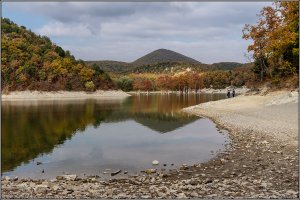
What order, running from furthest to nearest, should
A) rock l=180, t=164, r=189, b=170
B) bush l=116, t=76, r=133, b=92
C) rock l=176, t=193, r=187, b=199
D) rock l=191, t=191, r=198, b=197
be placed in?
1. bush l=116, t=76, r=133, b=92
2. rock l=180, t=164, r=189, b=170
3. rock l=191, t=191, r=198, b=197
4. rock l=176, t=193, r=187, b=199

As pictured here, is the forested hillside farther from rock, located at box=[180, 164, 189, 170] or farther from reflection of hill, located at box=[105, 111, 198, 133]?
rock, located at box=[180, 164, 189, 170]

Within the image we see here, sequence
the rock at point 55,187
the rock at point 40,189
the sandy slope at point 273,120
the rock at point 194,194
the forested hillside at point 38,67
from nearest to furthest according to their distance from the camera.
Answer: the rock at point 194,194
the rock at point 40,189
the rock at point 55,187
the sandy slope at point 273,120
the forested hillside at point 38,67

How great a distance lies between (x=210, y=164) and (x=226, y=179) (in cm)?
377

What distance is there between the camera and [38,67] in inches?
4875

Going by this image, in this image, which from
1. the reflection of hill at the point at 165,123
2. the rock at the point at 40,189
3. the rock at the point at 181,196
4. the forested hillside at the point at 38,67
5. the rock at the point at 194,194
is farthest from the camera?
the forested hillside at the point at 38,67

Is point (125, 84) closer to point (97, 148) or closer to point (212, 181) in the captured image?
point (97, 148)

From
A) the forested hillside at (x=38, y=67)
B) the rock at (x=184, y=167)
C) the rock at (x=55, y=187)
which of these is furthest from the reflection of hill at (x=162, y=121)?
the forested hillside at (x=38, y=67)

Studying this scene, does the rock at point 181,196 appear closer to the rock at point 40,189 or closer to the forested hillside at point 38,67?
the rock at point 40,189

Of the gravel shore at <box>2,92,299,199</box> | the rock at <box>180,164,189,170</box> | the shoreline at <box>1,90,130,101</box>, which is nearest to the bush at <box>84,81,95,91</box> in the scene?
the shoreline at <box>1,90,130,101</box>

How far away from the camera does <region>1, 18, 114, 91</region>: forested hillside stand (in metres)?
112

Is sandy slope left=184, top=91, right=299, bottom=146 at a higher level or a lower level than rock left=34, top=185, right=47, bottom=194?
higher

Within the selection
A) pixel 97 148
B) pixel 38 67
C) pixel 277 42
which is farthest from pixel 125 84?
pixel 97 148

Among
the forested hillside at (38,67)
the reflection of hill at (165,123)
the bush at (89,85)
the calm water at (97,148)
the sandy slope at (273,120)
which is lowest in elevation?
the calm water at (97,148)

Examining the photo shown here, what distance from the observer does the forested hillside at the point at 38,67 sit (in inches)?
4429
